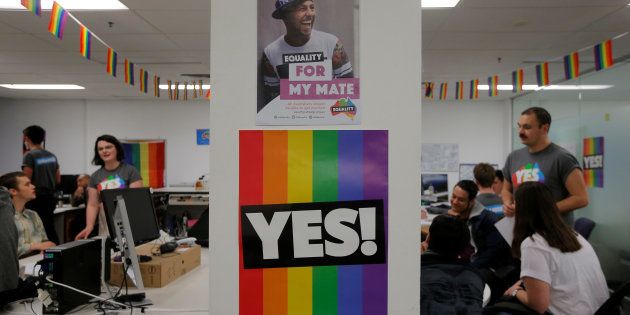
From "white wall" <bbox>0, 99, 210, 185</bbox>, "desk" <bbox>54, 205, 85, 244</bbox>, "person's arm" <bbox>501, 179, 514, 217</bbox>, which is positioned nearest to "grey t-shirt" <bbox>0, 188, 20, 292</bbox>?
"person's arm" <bbox>501, 179, 514, 217</bbox>

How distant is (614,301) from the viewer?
6.42 ft

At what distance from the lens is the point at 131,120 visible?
32.8 ft

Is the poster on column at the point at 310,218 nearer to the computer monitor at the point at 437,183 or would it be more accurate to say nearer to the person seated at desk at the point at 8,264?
the person seated at desk at the point at 8,264

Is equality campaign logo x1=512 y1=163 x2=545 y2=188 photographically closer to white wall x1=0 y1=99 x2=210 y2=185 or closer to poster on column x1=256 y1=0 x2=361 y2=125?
poster on column x1=256 y1=0 x2=361 y2=125

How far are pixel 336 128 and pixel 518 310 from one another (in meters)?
1.46

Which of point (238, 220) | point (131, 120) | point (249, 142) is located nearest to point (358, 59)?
point (249, 142)

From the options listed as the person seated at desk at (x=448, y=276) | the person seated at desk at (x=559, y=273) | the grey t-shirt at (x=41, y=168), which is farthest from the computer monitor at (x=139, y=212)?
the grey t-shirt at (x=41, y=168)

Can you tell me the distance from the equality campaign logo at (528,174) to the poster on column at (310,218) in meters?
2.01

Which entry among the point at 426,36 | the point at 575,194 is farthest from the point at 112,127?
the point at 575,194

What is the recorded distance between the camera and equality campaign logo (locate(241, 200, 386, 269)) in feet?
4.12

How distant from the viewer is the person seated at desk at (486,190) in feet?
12.6

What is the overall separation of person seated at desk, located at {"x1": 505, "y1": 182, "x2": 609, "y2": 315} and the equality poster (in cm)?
374

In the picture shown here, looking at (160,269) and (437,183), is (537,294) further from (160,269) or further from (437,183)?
(437,183)

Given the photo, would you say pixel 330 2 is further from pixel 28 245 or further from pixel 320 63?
pixel 28 245
